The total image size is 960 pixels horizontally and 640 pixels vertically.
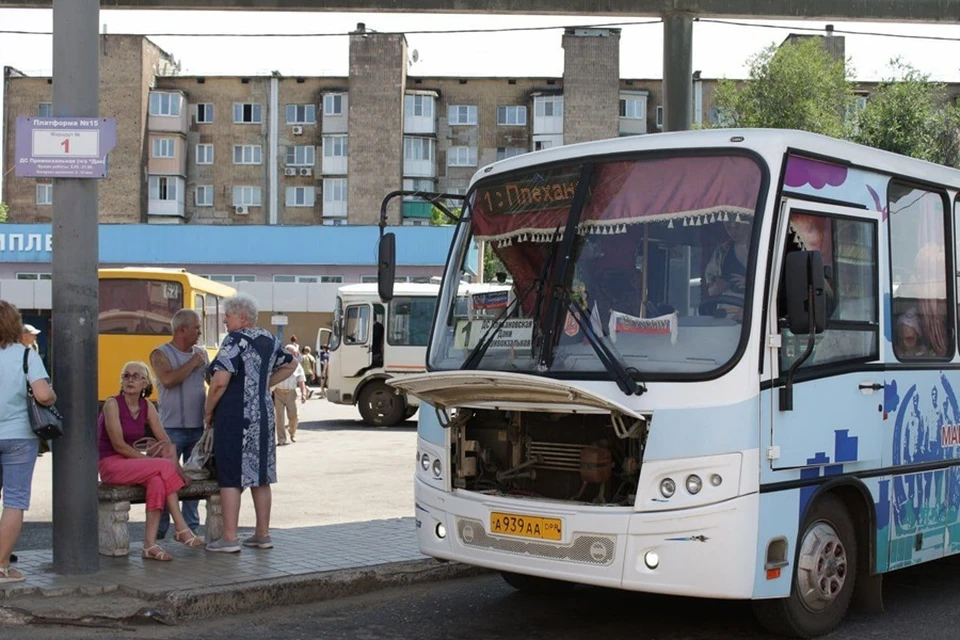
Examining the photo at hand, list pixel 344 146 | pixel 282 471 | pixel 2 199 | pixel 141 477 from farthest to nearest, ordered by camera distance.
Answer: pixel 2 199 < pixel 344 146 < pixel 282 471 < pixel 141 477

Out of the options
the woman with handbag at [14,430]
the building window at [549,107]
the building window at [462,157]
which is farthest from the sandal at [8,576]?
the building window at [462,157]

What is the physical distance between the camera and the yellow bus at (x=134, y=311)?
77.5 ft

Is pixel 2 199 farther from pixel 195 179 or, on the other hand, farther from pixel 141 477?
pixel 141 477

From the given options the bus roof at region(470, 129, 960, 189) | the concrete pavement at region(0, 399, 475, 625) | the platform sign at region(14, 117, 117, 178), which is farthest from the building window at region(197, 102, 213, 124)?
the bus roof at region(470, 129, 960, 189)

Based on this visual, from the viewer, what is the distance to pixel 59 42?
26.6 ft

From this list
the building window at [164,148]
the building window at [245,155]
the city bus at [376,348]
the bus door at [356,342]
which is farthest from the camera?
the building window at [245,155]

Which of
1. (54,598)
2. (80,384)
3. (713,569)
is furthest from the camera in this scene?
(80,384)

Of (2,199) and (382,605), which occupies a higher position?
(2,199)

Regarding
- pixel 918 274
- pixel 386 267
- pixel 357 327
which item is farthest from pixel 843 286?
pixel 357 327

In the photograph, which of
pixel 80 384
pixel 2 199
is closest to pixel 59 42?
pixel 80 384

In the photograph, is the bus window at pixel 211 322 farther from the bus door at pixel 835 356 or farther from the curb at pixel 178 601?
the bus door at pixel 835 356

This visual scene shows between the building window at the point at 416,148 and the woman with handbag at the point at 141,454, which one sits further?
the building window at the point at 416,148

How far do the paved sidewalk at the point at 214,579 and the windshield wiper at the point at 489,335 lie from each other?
1933 millimetres

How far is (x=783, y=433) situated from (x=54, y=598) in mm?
4565
